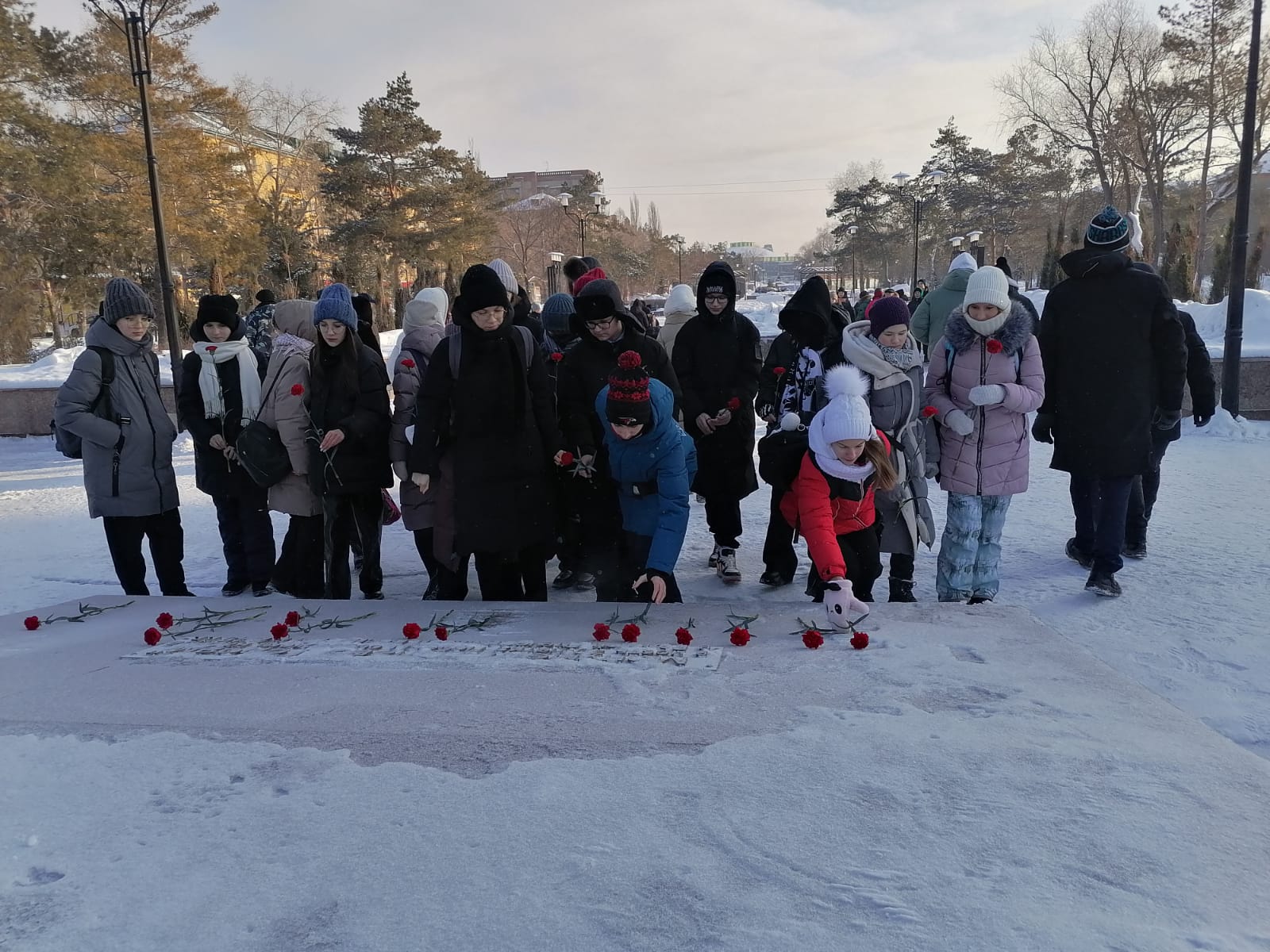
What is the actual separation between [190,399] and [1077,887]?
4.55 m

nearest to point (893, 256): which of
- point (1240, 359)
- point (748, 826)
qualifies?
point (1240, 359)

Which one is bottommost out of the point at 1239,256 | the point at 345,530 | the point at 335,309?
the point at 345,530

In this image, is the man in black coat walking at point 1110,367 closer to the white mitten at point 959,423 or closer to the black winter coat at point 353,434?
the white mitten at point 959,423

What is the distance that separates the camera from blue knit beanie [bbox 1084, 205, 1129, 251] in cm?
435

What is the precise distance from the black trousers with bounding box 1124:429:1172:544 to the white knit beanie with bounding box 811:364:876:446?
242 centimetres

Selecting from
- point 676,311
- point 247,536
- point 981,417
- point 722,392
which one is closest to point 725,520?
point 722,392

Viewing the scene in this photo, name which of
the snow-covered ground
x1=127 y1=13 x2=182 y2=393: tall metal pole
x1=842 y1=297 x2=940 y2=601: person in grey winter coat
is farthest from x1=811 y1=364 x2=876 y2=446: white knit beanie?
x1=127 y1=13 x2=182 y2=393: tall metal pole

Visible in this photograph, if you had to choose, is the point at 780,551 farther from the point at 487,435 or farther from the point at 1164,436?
the point at 1164,436

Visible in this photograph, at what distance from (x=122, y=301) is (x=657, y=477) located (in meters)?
2.87

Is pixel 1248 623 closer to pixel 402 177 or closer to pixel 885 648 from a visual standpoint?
pixel 885 648

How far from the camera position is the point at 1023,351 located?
4.11m

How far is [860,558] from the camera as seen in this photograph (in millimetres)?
3760

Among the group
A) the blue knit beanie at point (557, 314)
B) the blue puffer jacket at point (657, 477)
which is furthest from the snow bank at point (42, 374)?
the blue puffer jacket at point (657, 477)

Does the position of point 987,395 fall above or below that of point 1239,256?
below
